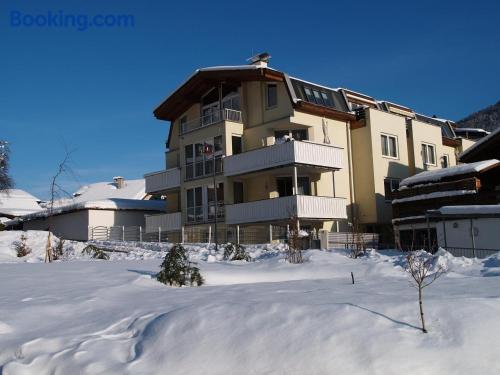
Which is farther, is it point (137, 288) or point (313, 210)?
point (313, 210)

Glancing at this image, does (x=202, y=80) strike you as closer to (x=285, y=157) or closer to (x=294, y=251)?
(x=285, y=157)

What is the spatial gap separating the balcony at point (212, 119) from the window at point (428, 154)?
33.1ft

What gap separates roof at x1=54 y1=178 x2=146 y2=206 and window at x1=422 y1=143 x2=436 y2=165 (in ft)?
70.9

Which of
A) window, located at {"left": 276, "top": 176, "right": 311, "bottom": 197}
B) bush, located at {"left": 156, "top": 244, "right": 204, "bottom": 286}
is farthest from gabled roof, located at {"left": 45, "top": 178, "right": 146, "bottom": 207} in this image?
bush, located at {"left": 156, "top": 244, "right": 204, "bottom": 286}

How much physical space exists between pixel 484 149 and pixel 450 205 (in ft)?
14.5

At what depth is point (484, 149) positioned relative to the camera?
80.9 feet

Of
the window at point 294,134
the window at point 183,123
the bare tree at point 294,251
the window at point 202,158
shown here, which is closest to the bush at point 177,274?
the bare tree at point 294,251

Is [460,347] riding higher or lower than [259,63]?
lower

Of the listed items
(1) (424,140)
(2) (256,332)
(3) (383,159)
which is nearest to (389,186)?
(3) (383,159)

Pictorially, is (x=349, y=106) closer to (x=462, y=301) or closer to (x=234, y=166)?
(x=234, y=166)

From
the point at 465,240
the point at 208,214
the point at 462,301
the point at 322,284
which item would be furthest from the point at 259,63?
the point at 462,301

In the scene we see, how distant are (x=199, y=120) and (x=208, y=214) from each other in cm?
524

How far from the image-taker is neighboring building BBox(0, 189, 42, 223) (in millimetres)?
54375

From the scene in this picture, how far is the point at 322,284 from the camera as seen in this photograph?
34.6 ft
